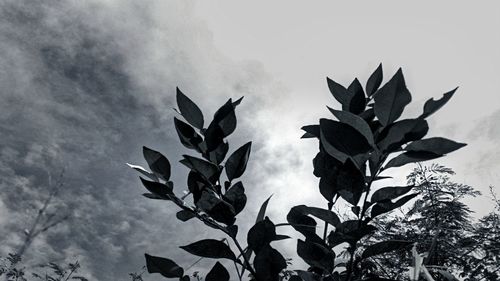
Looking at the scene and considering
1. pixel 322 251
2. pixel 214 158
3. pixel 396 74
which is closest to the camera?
pixel 396 74

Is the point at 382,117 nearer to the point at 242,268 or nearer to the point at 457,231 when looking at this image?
the point at 242,268

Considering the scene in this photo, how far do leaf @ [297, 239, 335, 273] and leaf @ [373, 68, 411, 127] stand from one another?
0.99 feet

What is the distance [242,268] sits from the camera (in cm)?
79

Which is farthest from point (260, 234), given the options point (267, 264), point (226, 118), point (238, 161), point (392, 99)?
point (392, 99)

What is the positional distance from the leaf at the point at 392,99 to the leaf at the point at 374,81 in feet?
0.62

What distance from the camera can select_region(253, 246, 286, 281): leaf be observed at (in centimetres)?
74

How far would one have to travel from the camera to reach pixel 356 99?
2.67 feet

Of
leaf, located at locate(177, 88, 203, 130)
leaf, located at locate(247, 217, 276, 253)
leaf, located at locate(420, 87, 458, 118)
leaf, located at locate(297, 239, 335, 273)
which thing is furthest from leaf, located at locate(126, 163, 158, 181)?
leaf, located at locate(420, 87, 458, 118)

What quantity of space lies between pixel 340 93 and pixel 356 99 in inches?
1.7

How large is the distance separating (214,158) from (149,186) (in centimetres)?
18

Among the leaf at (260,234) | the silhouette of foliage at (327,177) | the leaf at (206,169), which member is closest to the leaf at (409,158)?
the silhouette of foliage at (327,177)

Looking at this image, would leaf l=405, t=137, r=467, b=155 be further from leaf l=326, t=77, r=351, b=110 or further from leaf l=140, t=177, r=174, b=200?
leaf l=140, t=177, r=174, b=200

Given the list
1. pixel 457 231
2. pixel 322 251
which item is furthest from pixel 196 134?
pixel 457 231

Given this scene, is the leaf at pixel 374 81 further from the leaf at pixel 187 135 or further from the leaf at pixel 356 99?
the leaf at pixel 187 135
